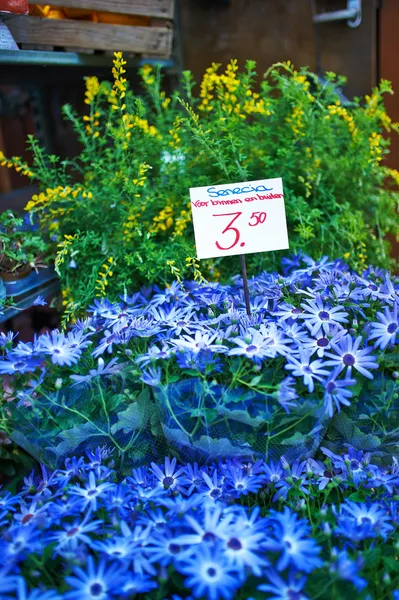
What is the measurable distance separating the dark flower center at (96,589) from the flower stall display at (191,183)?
0.81m

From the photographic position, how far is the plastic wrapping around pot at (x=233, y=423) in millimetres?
920

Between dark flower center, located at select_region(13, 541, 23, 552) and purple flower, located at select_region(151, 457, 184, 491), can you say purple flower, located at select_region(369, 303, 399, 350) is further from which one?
dark flower center, located at select_region(13, 541, 23, 552)

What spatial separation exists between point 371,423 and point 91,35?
1407 millimetres

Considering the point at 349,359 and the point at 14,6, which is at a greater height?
the point at 14,6

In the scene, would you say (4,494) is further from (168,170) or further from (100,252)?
(168,170)

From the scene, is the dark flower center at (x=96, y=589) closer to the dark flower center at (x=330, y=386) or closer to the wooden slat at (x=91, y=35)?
the dark flower center at (x=330, y=386)

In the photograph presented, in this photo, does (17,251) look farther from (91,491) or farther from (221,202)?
(91,491)

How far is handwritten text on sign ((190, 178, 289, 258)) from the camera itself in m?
1.08

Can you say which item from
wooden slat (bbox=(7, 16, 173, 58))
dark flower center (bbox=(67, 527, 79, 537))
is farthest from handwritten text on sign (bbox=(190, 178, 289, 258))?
wooden slat (bbox=(7, 16, 173, 58))

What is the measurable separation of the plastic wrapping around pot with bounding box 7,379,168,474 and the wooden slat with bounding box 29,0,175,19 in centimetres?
115

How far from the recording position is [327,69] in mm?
2242

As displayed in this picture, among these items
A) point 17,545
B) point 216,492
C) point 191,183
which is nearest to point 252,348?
point 216,492

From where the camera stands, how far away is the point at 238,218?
3.55 feet

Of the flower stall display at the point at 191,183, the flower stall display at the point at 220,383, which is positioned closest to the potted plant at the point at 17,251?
the flower stall display at the point at 191,183
